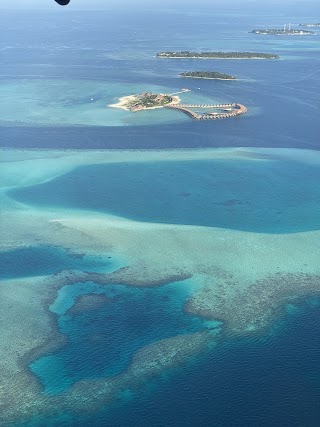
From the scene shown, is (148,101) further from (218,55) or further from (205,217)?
(218,55)

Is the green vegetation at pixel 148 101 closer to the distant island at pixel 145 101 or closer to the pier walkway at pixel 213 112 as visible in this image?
the distant island at pixel 145 101

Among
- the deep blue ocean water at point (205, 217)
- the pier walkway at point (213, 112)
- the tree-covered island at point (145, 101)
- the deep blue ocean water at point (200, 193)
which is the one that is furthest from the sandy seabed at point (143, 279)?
the tree-covered island at point (145, 101)

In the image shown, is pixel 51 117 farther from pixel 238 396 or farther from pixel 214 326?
pixel 238 396

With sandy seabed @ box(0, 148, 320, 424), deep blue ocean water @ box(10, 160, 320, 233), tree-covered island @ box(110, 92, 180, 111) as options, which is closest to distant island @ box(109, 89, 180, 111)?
tree-covered island @ box(110, 92, 180, 111)

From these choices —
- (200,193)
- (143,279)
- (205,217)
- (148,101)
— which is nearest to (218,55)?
(148,101)

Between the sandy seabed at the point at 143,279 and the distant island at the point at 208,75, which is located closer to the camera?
the sandy seabed at the point at 143,279
